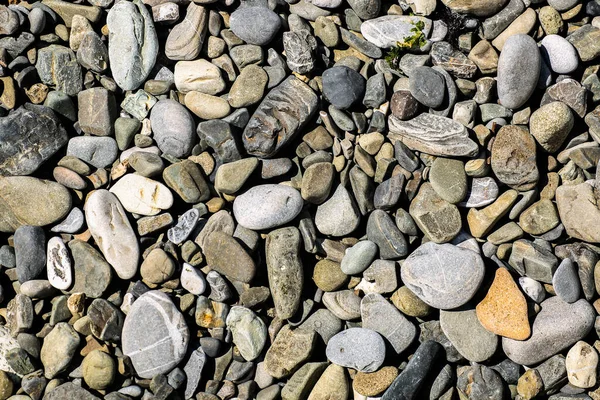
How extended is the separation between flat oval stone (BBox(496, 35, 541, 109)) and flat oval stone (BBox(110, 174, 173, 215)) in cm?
184

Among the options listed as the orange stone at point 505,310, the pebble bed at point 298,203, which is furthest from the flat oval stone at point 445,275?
the orange stone at point 505,310

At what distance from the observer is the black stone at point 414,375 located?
285 centimetres

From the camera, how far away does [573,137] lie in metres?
3.14

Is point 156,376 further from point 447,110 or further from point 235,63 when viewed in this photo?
point 447,110

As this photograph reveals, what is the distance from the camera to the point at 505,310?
2.92m

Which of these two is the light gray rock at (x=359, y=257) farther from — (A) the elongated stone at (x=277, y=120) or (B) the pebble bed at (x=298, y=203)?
(A) the elongated stone at (x=277, y=120)

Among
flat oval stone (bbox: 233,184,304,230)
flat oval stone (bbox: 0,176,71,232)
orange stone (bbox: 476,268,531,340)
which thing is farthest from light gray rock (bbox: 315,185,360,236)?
flat oval stone (bbox: 0,176,71,232)

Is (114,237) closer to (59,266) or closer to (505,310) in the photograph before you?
(59,266)

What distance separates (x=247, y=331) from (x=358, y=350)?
0.57 metres

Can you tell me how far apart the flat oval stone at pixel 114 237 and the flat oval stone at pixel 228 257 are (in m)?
0.39

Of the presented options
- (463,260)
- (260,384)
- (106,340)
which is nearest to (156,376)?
(106,340)

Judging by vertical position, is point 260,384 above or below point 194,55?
below

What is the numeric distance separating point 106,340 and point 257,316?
77 cm

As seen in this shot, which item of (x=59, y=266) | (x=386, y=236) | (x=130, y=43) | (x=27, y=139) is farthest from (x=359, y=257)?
(x=27, y=139)
